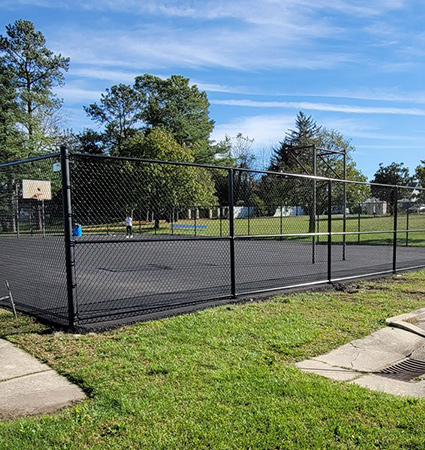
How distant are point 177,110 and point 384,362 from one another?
136 feet

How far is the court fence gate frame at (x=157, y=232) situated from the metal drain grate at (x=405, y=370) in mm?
2791

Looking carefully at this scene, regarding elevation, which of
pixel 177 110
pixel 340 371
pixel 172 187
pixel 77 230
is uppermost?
pixel 177 110

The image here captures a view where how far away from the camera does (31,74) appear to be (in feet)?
107

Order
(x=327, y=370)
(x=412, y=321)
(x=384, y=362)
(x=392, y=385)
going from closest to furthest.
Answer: (x=392, y=385) → (x=327, y=370) → (x=384, y=362) → (x=412, y=321)

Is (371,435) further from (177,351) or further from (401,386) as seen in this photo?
(177,351)

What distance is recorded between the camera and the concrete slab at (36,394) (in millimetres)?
2990

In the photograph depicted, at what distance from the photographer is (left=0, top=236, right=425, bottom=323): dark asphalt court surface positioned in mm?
6180

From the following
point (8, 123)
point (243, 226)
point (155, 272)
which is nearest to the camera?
point (243, 226)

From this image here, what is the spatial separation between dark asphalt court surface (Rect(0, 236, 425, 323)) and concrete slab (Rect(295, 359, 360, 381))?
254cm

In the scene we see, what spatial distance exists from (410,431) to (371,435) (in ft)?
0.95

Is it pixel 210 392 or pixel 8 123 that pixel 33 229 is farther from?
pixel 8 123

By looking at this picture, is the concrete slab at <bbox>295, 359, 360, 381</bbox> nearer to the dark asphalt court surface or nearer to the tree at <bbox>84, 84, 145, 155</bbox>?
the dark asphalt court surface

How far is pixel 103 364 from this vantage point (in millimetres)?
3781

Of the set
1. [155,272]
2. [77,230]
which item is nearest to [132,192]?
[77,230]
